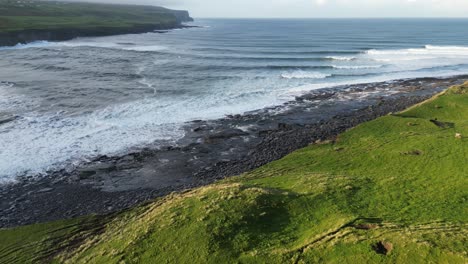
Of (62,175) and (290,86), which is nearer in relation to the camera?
(62,175)

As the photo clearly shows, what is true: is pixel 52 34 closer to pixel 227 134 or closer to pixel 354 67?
pixel 354 67

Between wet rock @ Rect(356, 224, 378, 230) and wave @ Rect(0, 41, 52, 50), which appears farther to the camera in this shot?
wave @ Rect(0, 41, 52, 50)

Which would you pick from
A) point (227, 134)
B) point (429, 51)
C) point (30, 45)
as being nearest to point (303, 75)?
point (227, 134)

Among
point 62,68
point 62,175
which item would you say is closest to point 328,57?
point 62,68

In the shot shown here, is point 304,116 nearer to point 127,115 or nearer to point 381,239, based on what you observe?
point 127,115

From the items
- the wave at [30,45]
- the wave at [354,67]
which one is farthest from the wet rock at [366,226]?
the wave at [30,45]

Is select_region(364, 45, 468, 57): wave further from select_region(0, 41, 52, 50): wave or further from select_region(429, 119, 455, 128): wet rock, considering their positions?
select_region(0, 41, 52, 50): wave

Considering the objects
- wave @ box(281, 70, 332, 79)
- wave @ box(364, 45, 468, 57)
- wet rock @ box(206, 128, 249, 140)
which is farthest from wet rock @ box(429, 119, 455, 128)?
wave @ box(364, 45, 468, 57)
